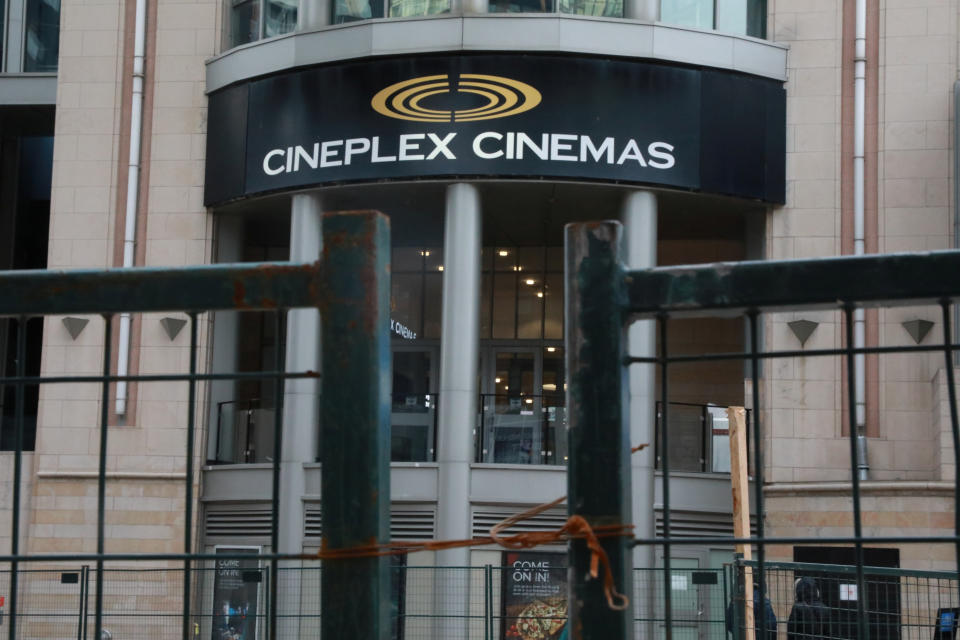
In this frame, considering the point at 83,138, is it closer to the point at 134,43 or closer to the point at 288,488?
the point at 134,43

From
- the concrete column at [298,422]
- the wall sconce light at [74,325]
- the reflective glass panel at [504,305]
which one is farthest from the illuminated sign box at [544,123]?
the reflective glass panel at [504,305]

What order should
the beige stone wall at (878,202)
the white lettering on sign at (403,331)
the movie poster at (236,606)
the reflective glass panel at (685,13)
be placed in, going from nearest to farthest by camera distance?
the movie poster at (236,606)
the beige stone wall at (878,202)
the reflective glass panel at (685,13)
the white lettering on sign at (403,331)

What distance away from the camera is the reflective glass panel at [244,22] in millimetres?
21266

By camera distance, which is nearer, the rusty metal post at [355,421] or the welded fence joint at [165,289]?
the rusty metal post at [355,421]

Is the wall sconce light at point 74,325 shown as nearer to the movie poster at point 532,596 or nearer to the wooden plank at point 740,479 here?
the movie poster at point 532,596

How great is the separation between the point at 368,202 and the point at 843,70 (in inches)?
315

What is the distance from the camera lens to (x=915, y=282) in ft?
10.1

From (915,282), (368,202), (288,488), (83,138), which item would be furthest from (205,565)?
(915,282)

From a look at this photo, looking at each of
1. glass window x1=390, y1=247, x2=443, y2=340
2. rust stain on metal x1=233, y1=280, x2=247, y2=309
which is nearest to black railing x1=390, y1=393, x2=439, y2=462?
glass window x1=390, y1=247, x2=443, y2=340

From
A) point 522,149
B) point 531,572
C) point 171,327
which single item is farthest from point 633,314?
point 171,327

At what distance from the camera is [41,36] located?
2444 centimetres

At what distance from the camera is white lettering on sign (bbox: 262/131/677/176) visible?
19.1 metres

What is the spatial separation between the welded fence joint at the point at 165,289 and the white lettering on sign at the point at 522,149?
51.8 ft

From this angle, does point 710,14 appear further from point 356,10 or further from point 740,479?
point 740,479
